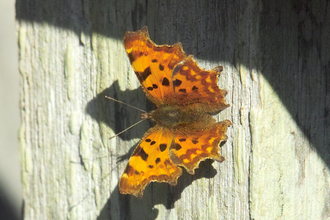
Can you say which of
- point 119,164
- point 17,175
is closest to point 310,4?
point 119,164

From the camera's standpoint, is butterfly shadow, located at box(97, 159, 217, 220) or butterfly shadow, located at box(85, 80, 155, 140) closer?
butterfly shadow, located at box(97, 159, 217, 220)

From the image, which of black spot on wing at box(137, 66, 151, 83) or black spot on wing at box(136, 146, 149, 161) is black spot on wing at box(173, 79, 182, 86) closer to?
black spot on wing at box(137, 66, 151, 83)

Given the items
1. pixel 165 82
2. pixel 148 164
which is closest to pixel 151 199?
pixel 148 164

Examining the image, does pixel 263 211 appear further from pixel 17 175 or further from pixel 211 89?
pixel 17 175

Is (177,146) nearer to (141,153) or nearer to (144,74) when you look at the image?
(141,153)

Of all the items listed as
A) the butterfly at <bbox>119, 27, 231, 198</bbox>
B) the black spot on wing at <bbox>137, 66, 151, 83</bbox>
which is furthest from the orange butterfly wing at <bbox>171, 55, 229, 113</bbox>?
the black spot on wing at <bbox>137, 66, 151, 83</bbox>

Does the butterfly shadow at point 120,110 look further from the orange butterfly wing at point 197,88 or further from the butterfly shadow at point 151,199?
the butterfly shadow at point 151,199
